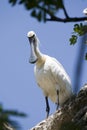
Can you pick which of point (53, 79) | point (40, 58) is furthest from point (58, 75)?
point (40, 58)

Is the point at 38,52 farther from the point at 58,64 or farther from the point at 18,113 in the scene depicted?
the point at 18,113

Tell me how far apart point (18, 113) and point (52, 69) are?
9851mm

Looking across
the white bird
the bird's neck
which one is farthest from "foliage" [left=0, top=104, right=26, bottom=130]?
the bird's neck

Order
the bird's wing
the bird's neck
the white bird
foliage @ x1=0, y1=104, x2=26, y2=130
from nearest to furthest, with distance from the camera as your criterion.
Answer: foliage @ x1=0, y1=104, x2=26, y2=130, the white bird, the bird's wing, the bird's neck

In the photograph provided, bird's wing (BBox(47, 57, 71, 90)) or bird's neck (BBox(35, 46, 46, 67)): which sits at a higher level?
bird's neck (BBox(35, 46, 46, 67))

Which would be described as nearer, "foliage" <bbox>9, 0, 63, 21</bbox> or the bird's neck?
"foliage" <bbox>9, 0, 63, 21</bbox>

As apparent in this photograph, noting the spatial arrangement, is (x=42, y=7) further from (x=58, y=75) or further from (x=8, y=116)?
(x=58, y=75)

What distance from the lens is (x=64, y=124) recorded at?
6.25ft

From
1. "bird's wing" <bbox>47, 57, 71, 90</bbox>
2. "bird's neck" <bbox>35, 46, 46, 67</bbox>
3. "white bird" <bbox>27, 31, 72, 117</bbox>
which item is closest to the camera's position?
"white bird" <bbox>27, 31, 72, 117</bbox>

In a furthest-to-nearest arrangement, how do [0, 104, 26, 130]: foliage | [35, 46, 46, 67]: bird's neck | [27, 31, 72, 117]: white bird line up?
[35, 46, 46, 67]: bird's neck → [27, 31, 72, 117]: white bird → [0, 104, 26, 130]: foliage

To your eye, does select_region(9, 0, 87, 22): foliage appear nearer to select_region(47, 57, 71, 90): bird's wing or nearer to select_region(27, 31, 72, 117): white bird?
select_region(27, 31, 72, 117): white bird

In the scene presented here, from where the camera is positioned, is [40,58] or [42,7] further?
[40,58]

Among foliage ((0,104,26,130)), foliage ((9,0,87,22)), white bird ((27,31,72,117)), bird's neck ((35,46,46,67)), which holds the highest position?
foliage ((9,0,87,22))

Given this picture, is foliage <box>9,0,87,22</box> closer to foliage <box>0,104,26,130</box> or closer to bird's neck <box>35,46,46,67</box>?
foliage <box>0,104,26,130</box>
